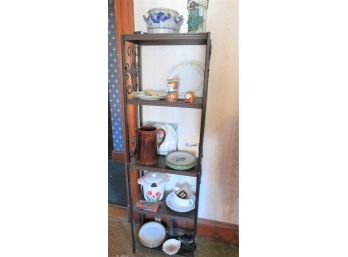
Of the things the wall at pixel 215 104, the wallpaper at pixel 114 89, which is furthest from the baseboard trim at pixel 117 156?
the wall at pixel 215 104

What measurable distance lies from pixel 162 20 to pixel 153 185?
0.98 meters

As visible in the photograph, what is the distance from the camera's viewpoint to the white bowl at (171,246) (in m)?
1.48

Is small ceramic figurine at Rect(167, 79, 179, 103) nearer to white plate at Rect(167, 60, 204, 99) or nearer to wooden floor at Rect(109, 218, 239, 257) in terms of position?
white plate at Rect(167, 60, 204, 99)

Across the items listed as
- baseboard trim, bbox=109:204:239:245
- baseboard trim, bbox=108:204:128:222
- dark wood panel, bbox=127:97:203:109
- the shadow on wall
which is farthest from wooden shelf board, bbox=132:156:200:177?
baseboard trim, bbox=108:204:128:222

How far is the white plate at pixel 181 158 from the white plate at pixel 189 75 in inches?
14.8

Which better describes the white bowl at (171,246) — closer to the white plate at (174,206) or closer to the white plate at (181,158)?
the white plate at (174,206)

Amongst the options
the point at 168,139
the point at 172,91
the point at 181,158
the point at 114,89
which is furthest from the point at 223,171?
the point at 114,89

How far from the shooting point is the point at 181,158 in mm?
1376

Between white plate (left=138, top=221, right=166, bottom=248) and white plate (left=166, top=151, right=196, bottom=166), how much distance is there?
0.61 m

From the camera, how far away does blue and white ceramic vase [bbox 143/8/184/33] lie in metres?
1.08
